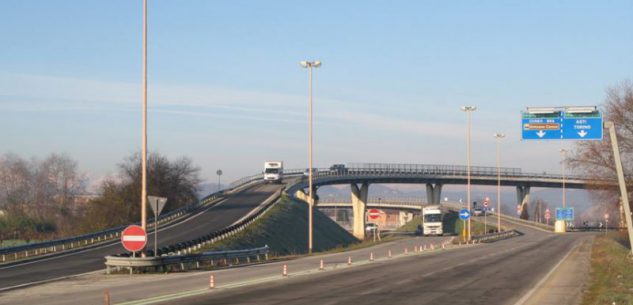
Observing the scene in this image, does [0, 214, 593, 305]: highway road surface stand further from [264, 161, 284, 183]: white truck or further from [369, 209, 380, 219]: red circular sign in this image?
[264, 161, 284, 183]: white truck

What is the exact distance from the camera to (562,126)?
3975 cm

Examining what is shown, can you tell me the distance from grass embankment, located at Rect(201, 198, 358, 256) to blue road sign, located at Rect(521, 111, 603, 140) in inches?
Answer: 894

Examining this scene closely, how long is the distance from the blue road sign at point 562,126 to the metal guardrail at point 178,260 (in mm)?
16136

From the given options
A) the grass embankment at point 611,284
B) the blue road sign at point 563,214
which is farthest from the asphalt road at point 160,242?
the blue road sign at point 563,214

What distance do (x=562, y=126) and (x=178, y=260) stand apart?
64.3 feet

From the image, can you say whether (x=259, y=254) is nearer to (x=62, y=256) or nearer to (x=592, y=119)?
(x=62, y=256)

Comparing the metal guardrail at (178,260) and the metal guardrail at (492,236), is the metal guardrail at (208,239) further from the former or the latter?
the metal guardrail at (492,236)

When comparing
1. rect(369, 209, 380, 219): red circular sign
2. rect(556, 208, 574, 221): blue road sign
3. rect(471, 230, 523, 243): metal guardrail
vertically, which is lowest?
rect(471, 230, 523, 243): metal guardrail

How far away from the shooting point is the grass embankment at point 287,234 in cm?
6346

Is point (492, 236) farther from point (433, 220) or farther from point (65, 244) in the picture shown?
point (65, 244)

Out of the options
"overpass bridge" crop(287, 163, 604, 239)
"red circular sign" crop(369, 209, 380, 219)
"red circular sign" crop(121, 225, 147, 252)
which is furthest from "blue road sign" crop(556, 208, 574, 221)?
"red circular sign" crop(121, 225, 147, 252)

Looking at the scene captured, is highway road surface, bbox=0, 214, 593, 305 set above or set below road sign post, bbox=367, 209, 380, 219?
below

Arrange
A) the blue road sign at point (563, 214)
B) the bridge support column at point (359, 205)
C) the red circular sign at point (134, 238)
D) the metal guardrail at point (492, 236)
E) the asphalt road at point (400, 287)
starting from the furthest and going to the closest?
the bridge support column at point (359, 205) < the blue road sign at point (563, 214) < the metal guardrail at point (492, 236) < the red circular sign at point (134, 238) < the asphalt road at point (400, 287)

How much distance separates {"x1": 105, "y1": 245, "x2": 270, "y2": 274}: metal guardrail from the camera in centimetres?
3253
